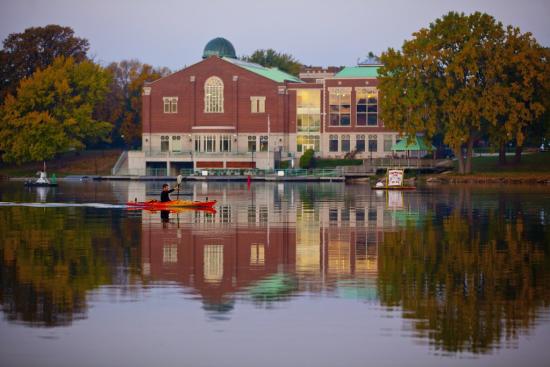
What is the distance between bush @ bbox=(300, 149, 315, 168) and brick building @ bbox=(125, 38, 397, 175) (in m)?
3.82

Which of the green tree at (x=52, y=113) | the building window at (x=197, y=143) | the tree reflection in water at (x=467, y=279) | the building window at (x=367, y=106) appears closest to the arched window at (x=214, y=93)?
the building window at (x=197, y=143)

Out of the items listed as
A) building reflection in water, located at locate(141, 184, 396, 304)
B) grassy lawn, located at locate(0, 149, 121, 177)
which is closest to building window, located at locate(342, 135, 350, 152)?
grassy lawn, located at locate(0, 149, 121, 177)

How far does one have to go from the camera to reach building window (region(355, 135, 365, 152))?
14212cm

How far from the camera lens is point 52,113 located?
472 feet

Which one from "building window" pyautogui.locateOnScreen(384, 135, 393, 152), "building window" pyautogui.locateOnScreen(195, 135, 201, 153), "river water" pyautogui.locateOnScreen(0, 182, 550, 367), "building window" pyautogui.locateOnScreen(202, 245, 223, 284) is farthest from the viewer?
"building window" pyautogui.locateOnScreen(195, 135, 201, 153)

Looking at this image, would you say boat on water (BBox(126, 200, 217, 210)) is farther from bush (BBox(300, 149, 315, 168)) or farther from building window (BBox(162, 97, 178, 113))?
building window (BBox(162, 97, 178, 113))

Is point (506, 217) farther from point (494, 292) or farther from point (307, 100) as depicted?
point (307, 100)

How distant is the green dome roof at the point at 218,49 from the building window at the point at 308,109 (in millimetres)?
18387

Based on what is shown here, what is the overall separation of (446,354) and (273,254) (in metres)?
17.0

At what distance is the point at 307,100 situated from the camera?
144250 mm

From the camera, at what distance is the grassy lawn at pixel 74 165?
477ft

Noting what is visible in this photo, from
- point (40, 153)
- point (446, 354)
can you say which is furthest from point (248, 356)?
point (40, 153)

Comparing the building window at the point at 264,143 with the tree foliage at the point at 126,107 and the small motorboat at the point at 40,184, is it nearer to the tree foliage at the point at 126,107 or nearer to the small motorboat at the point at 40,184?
the tree foliage at the point at 126,107

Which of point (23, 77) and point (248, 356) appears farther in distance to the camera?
point (23, 77)
